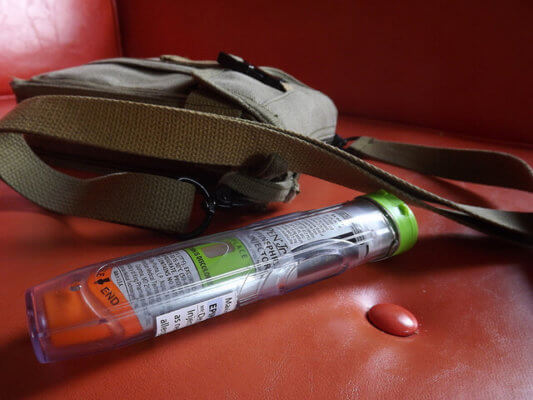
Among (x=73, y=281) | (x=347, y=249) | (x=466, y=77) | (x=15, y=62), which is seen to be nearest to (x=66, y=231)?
(x=73, y=281)

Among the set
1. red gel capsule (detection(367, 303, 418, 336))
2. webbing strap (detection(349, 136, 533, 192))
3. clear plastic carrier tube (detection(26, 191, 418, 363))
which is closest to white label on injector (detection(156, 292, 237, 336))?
clear plastic carrier tube (detection(26, 191, 418, 363))

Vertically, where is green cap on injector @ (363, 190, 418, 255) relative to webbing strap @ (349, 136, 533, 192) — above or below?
above

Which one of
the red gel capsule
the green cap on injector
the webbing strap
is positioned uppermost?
the green cap on injector

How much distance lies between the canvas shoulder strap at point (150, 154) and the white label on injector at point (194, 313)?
0.12 metres

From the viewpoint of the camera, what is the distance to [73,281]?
26 cm

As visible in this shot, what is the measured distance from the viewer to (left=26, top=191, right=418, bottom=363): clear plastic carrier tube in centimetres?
23

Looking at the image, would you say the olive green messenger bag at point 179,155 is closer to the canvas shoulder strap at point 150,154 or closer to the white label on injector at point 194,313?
the canvas shoulder strap at point 150,154

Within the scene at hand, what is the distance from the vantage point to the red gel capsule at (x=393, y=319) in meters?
0.29

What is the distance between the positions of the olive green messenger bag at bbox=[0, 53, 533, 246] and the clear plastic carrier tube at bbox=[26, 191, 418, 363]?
54 mm

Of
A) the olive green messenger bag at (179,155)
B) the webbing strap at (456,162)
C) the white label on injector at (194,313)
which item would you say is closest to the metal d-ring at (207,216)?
the olive green messenger bag at (179,155)

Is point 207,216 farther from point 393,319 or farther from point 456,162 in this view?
point 456,162

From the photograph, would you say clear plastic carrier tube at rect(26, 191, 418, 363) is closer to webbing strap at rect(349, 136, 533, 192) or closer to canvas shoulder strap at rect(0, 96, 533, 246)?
canvas shoulder strap at rect(0, 96, 533, 246)

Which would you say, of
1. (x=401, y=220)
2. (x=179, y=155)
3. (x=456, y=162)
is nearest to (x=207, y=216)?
(x=179, y=155)

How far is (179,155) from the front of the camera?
0.38 m
